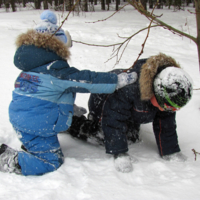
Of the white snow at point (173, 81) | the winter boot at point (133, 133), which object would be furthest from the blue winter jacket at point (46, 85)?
the winter boot at point (133, 133)

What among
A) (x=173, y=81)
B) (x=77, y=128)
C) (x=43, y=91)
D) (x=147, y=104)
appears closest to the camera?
(x=173, y=81)

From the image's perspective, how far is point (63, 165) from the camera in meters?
1.62

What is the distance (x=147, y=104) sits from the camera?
69.5 inches

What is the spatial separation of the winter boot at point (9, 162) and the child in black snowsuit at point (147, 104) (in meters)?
0.71

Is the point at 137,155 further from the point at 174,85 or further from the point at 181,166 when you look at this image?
the point at 174,85

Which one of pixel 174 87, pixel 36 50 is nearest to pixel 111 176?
pixel 174 87

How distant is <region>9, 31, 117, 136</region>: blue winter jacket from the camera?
4.99 ft

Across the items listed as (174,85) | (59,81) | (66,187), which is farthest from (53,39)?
(66,187)

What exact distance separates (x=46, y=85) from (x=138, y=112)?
806 millimetres

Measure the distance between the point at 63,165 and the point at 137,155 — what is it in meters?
0.68

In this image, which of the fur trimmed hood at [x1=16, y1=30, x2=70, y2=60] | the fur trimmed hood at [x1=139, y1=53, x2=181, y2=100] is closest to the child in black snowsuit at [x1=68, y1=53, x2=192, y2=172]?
the fur trimmed hood at [x1=139, y1=53, x2=181, y2=100]

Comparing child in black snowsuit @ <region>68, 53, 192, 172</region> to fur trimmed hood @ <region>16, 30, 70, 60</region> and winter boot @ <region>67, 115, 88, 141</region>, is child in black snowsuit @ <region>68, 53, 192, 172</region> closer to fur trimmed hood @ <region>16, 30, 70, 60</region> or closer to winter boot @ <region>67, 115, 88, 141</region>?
winter boot @ <region>67, 115, 88, 141</region>

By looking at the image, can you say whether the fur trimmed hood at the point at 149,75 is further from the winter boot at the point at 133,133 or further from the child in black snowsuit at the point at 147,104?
the winter boot at the point at 133,133

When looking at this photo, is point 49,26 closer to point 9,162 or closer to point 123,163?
point 9,162
